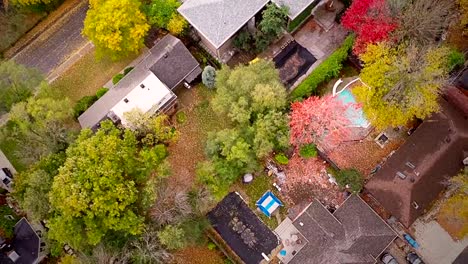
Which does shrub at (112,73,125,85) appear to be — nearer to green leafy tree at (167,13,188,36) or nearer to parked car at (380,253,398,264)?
green leafy tree at (167,13,188,36)

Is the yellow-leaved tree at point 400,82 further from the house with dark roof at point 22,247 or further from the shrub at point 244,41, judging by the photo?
the house with dark roof at point 22,247

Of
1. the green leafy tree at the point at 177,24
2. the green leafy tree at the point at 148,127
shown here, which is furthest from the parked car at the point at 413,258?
the green leafy tree at the point at 177,24

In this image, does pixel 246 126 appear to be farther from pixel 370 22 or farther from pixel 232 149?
pixel 370 22

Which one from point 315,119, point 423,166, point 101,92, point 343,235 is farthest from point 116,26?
point 423,166

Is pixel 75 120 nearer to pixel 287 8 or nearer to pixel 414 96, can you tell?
pixel 287 8

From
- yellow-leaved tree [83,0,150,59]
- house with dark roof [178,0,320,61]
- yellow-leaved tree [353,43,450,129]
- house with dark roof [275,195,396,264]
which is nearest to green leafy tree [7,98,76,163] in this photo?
yellow-leaved tree [83,0,150,59]
